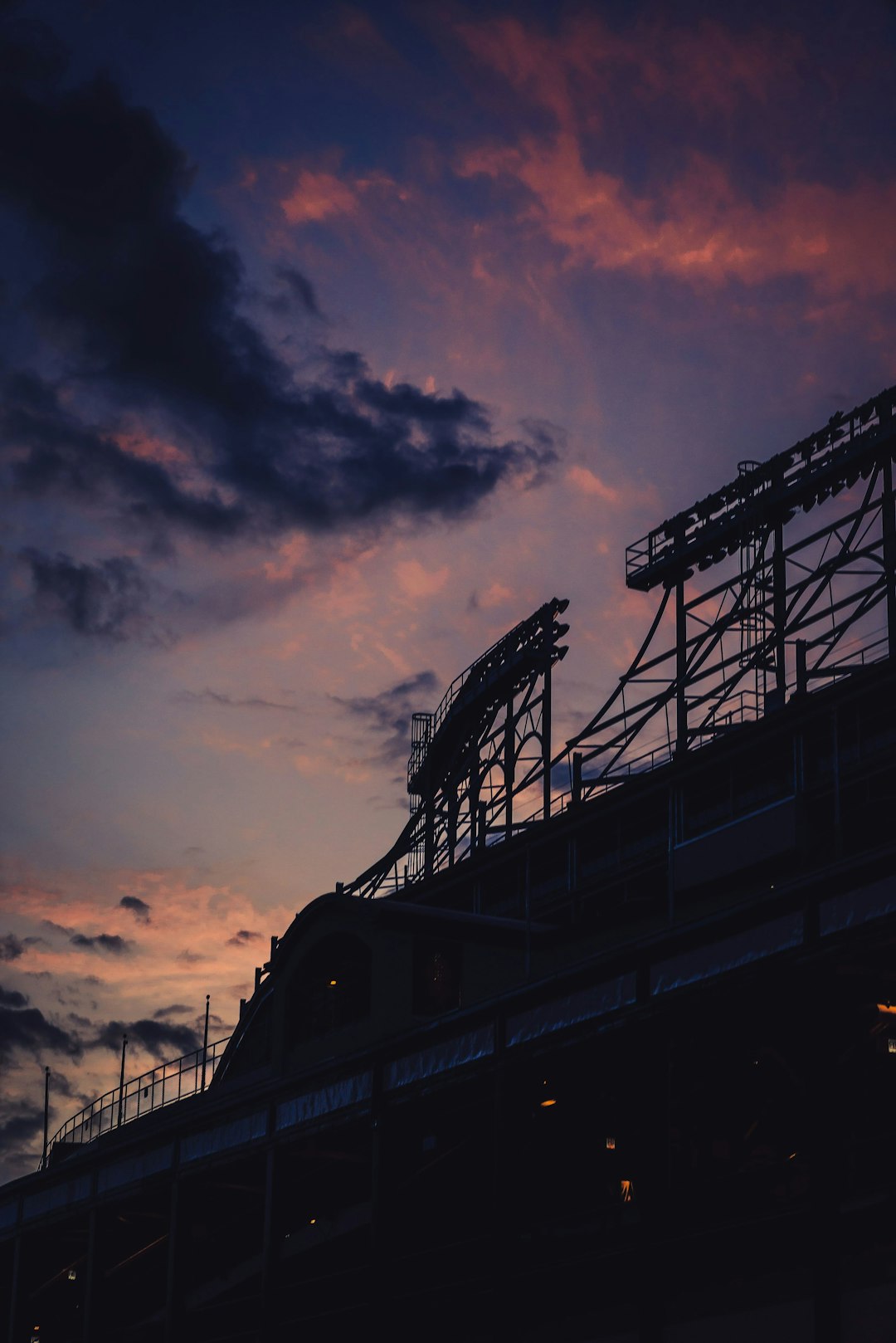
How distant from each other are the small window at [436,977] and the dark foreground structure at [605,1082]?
0.07 m

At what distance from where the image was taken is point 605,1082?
95.8 feet

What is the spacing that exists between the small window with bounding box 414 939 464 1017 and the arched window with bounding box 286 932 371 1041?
2050 millimetres

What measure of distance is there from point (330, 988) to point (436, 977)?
4.27 meters

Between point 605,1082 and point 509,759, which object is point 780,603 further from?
point 605,1082

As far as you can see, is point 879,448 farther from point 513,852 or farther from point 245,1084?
point 245,1084

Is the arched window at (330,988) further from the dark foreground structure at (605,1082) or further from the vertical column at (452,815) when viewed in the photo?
the vertical column at (452,815)

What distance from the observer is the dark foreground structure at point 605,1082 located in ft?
65.2

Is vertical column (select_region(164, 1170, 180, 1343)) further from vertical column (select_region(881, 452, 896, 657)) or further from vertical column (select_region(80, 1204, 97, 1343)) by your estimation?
vertical column (select_region(881, 452, 896, 657))

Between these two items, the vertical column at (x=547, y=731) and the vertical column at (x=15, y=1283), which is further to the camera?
the vertical column at (x=547, y=731)

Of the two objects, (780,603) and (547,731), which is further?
(547,731)

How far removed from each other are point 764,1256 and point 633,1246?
218 centimetres

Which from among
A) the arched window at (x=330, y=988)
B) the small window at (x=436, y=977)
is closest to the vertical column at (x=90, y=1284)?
the arched window at (x=330, y=988)

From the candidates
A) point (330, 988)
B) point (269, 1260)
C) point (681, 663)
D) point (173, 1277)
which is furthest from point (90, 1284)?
point (681, 663)

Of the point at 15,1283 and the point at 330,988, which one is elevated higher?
the point at 330,988
